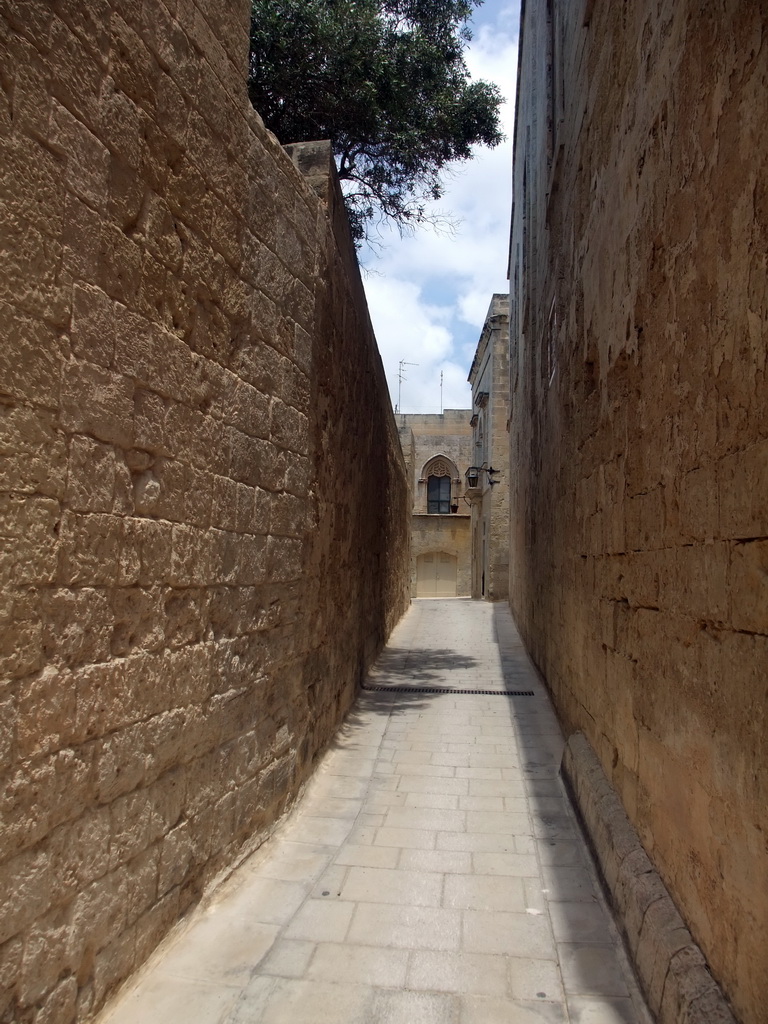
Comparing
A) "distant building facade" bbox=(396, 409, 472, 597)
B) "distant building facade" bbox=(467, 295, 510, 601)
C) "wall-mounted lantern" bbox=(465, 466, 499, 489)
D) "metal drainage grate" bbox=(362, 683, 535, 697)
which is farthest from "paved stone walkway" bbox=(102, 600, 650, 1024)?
"distant building facade" bbox=(396, 409, 472, 597)

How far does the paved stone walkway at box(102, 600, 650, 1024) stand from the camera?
256 centimetres

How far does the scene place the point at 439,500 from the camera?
3441 centimetres

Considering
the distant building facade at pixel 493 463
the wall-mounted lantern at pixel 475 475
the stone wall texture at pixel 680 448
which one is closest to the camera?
the stone wall texture at pixel 680 448

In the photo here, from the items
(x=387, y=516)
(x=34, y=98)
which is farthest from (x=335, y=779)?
(x=387, y=516)

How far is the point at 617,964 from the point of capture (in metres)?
2.79

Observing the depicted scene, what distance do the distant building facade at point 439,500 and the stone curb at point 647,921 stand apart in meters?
23.1

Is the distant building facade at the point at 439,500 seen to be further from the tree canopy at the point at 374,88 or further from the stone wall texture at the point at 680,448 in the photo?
the stone wall texture at the point at 680,448

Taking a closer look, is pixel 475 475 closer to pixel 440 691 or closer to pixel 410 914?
pixel 440 691

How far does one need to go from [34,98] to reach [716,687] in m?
2.47

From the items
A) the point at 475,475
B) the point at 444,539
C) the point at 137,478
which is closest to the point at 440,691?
the point at 137,478

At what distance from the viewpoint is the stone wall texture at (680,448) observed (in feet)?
6.33

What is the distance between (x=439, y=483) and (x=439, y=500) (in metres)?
0.78

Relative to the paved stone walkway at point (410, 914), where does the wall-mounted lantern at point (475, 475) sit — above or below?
above

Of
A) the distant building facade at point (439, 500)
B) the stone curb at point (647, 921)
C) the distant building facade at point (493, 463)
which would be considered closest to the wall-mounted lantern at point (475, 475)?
the distant building facade at point (493, 463)
